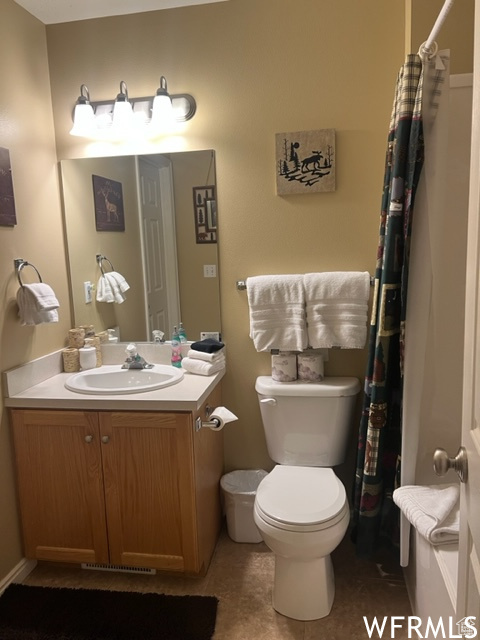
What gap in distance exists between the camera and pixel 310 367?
7.44ft

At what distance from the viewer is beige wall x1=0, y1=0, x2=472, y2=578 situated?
6.98 feet

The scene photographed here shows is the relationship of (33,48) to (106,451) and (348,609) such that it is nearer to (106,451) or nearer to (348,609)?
(106,451)

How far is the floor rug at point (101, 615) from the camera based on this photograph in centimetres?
182

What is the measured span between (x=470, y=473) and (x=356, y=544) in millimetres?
1279

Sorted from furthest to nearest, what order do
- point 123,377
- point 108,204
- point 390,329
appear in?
point 108,204, point 123,377, point 390,329

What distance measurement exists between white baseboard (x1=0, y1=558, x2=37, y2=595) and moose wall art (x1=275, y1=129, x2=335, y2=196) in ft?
6.73

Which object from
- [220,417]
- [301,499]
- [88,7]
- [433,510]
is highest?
[88,7]

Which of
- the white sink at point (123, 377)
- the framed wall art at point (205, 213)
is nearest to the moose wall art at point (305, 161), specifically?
the framed wall art at point (205, 213)

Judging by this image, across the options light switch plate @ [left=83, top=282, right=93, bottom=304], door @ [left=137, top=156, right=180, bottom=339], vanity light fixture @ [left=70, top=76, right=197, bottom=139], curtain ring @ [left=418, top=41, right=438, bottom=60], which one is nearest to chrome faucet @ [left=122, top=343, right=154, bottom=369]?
door @ [left=137, top=156, right=180, bottom=339]

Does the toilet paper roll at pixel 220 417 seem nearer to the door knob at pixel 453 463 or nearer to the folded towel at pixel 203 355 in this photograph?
the folded towel at pixel 203 355

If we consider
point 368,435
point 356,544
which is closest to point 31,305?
point 368,435

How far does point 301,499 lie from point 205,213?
1.37 metres

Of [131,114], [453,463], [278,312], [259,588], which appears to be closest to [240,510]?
[259,588]

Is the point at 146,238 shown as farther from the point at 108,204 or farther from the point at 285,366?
the point at 285,366
